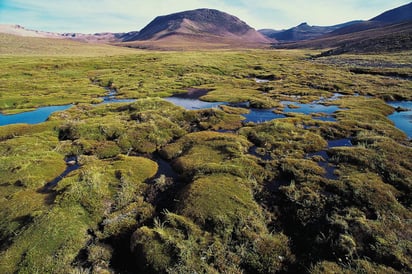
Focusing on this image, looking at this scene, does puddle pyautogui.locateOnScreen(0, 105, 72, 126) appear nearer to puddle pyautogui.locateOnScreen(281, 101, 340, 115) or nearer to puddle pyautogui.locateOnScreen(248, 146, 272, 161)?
puddle pyautogui.locateOnScreen(248, 146, 272, 161)

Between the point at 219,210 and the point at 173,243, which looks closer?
the point at 173,243

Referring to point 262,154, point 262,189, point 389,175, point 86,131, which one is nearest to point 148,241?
point 262,189

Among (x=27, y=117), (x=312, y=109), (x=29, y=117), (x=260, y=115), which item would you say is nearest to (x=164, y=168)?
(x=260, y=115)

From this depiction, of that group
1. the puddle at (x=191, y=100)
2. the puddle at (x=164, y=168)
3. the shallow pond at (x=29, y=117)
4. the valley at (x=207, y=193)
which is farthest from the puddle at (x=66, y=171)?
the puddle at (x=191, y=100)

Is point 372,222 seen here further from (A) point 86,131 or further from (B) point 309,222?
(A) point 86,131

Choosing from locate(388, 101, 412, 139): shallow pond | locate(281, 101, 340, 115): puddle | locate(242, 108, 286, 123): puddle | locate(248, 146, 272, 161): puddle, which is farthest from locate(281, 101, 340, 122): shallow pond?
locate(248, 146, 272, 161): puddle

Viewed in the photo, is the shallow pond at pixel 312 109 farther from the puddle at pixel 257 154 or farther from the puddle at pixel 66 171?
the puddle at pixel 66 171
